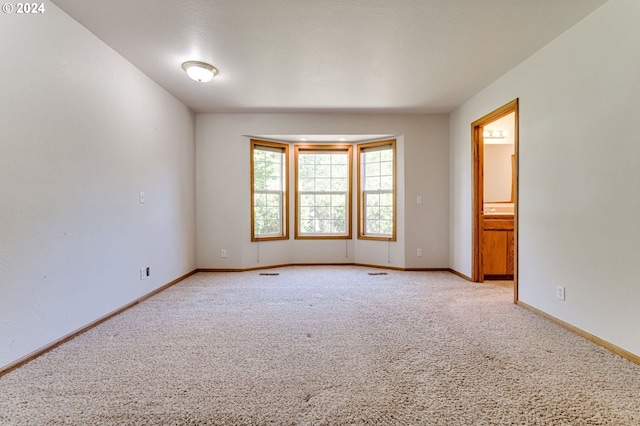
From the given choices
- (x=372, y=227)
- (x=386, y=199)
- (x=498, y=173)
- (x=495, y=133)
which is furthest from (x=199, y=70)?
(x=498, y=173)

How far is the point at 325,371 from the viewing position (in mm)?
1804

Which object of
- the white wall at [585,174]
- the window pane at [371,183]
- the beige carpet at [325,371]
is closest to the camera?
the beige carpet at [325,371]

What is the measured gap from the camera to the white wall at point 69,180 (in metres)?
1.86

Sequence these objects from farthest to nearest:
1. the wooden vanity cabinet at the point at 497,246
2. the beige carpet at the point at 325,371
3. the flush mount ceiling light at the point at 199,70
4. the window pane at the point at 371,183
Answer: the window pane at the point at 371,183 < the wooden vanity cabinet at the point at 497,246 < the flush mount ceiling light at the point at 199,70 < the beige carpet at the point at 325,371

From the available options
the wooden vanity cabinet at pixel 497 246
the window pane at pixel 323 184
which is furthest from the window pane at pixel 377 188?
the wooden vanity cabinet at pixel 497 246

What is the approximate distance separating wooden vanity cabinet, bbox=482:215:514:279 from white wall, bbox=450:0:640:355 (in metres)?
1.04

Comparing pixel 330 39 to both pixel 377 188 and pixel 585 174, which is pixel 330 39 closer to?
pixel 585 174

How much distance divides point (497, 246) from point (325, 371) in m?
3.37

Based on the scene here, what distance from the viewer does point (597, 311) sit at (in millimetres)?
2213

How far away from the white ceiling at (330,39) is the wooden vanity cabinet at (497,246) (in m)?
1.76

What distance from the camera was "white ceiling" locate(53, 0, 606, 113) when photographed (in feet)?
7.17

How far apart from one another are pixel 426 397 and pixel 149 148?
138 inches

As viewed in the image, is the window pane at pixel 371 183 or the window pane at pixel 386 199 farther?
the window pane at pixel 371 183

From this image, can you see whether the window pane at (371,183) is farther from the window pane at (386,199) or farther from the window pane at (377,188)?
the window pane at (386,199)
